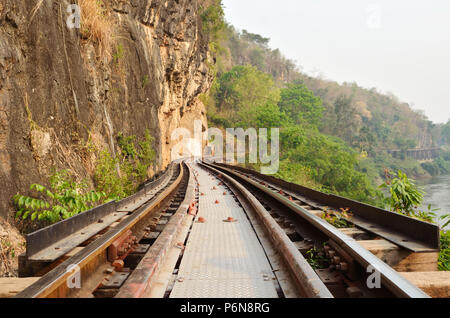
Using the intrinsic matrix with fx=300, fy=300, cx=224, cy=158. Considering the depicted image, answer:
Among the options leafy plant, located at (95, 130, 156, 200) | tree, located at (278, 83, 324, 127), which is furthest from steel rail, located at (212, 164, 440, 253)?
tree, located at (278, 83, 324, 127)

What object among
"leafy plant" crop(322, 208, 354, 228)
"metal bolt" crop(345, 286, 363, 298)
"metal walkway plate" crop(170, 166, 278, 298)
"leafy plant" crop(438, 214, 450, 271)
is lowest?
"leafy plant" crop(438, 214, 450, 271)

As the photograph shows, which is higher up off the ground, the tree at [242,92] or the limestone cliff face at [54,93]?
the tree at [242,92]

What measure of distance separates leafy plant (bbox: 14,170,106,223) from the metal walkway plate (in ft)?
6.12

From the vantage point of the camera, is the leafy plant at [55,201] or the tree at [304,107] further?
the tree at [304,107]

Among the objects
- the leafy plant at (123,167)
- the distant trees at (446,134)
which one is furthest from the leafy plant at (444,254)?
the distant trees at (446,134)

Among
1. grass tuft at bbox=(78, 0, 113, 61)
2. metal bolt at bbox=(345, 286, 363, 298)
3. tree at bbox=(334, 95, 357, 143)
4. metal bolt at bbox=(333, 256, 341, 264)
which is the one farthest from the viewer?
tree at bbox=(334, 95, 357, 143)

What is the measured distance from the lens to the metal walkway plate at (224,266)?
2.41m

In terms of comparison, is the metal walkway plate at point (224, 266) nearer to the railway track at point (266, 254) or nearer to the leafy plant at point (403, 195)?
the railway track at point (266, 254)

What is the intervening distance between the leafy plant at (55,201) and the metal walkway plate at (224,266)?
187 cm

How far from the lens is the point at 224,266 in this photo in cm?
296

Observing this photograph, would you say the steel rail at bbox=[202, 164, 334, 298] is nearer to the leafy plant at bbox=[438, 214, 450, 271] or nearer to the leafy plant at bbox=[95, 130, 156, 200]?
the leafy plant at bbox=[438, 214, 450, 271]

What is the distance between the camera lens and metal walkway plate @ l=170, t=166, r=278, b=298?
2.41 metres

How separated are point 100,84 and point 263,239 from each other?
7585 millimetres
